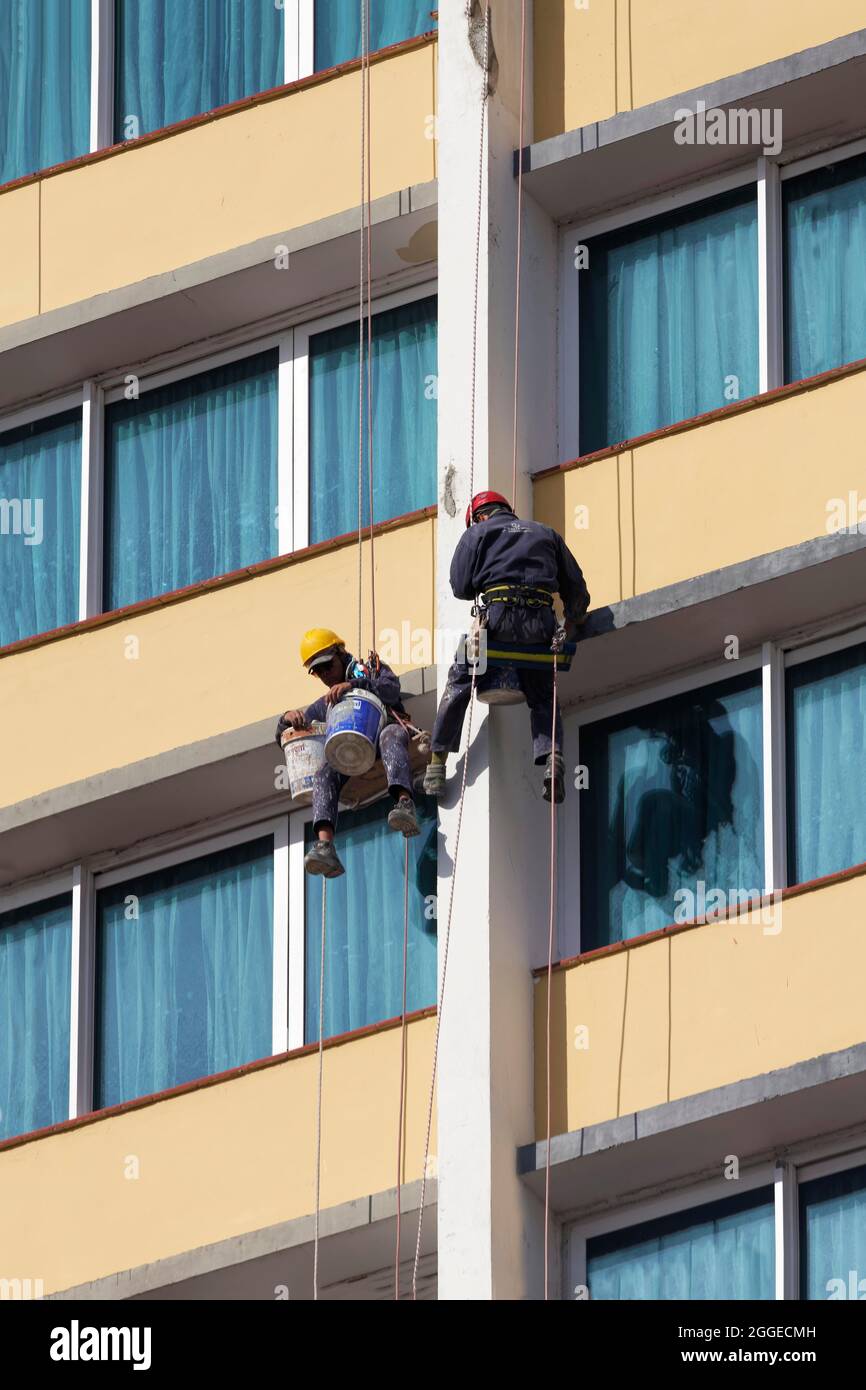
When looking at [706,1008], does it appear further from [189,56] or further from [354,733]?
[189,56]

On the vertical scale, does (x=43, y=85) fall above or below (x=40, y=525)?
above

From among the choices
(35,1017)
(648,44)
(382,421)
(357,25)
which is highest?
(357,25)

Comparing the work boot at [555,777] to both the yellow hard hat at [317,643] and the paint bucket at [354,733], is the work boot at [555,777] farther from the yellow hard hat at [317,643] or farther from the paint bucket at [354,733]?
the yellow hard hat at [317,643]

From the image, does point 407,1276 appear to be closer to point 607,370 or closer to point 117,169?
point 607,370

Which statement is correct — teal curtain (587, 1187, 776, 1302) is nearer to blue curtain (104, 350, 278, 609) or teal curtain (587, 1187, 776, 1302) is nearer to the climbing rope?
the climbing rope

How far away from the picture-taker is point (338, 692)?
25.8m

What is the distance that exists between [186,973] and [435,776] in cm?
245

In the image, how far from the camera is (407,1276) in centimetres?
2525

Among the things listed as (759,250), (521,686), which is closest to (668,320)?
(759,250)

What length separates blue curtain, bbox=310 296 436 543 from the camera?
90.0 feet

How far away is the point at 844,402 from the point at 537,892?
3.63m

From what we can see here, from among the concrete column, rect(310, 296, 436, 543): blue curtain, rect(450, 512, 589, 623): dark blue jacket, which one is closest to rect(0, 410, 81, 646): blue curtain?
rect(310, 296, 436, 543): blue curtain
